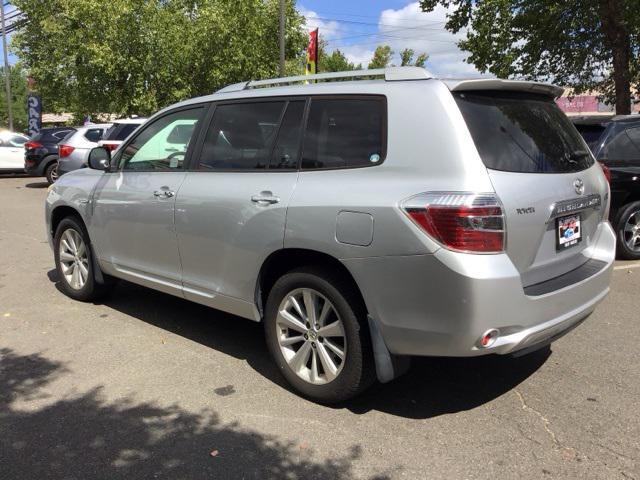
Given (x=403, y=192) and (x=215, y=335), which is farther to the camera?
(x=215, y=335)

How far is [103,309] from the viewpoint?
5.32 meters

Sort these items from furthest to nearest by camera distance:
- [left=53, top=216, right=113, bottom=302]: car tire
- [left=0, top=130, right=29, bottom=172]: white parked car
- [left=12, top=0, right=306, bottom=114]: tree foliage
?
[left=12, top=0, right=306, bottom=114]: tree foliage, [left=0, top=130, right=29, bottom=172]: white parked car, [left=53, top=216, right=113, bottom=302]: car tire

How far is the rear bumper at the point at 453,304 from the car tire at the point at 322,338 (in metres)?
0.18

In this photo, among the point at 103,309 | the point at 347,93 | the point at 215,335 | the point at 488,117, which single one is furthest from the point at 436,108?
the point at 103,309

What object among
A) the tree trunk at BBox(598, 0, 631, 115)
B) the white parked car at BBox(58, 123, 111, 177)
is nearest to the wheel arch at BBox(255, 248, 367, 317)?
the white parked car at BBox(58, 123, 111, 177)

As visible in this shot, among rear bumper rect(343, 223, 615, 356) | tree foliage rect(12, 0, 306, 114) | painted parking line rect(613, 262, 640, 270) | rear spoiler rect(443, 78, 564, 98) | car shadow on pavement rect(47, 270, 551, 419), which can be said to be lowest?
painted parking line rect(613, 262, 640, 270)

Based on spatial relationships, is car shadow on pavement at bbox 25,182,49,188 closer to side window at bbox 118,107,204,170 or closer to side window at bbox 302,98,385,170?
side window at bbox 118,107,204,170

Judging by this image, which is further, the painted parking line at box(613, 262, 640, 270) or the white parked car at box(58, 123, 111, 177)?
the white parked car at box(58, 123, 111, 177)

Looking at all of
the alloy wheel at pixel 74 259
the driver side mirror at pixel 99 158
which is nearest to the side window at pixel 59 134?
the alloy wheel at pixel 74 259

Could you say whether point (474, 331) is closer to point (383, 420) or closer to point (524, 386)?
point (383, 420)

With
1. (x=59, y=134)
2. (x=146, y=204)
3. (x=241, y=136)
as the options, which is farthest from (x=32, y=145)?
(x=241, y=136)

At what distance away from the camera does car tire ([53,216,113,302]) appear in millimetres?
5285

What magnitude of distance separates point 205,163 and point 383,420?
6.80 feet

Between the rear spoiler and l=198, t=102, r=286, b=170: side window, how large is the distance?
1158 millimetres
